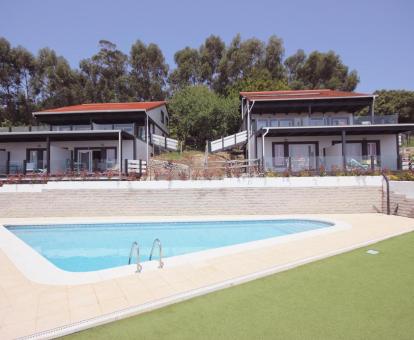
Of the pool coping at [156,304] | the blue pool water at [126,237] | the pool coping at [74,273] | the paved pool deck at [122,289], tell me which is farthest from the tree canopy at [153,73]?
the pool coping at [156,304]

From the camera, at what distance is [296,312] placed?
3.98 meters

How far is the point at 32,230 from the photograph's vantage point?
12.2 m

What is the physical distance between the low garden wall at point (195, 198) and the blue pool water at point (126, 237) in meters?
2.27

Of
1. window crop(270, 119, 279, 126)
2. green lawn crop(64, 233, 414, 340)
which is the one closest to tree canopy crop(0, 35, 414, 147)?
window crop(270, 119, 279, 126)

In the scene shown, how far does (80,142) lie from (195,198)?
14686 mm

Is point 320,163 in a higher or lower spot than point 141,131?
lower

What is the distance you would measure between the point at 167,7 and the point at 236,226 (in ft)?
59.0

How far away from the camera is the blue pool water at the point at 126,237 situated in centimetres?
843

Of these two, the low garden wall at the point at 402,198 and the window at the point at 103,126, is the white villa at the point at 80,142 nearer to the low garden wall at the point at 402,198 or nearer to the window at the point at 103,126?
the window at the point at 103,126

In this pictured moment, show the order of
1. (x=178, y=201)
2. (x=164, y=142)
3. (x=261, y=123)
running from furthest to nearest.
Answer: (x=164, y=142) < (x=261, y=123) < (x=178, y=201)

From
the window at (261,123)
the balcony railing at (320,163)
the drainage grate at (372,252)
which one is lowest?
the drainage grate at (372,252)

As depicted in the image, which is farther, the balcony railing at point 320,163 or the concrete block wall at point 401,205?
the balcony railing at point 320,163

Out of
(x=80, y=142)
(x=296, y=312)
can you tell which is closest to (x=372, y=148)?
(x=296, y=312)

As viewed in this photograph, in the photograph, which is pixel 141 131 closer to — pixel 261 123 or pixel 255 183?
pixel 261 123
